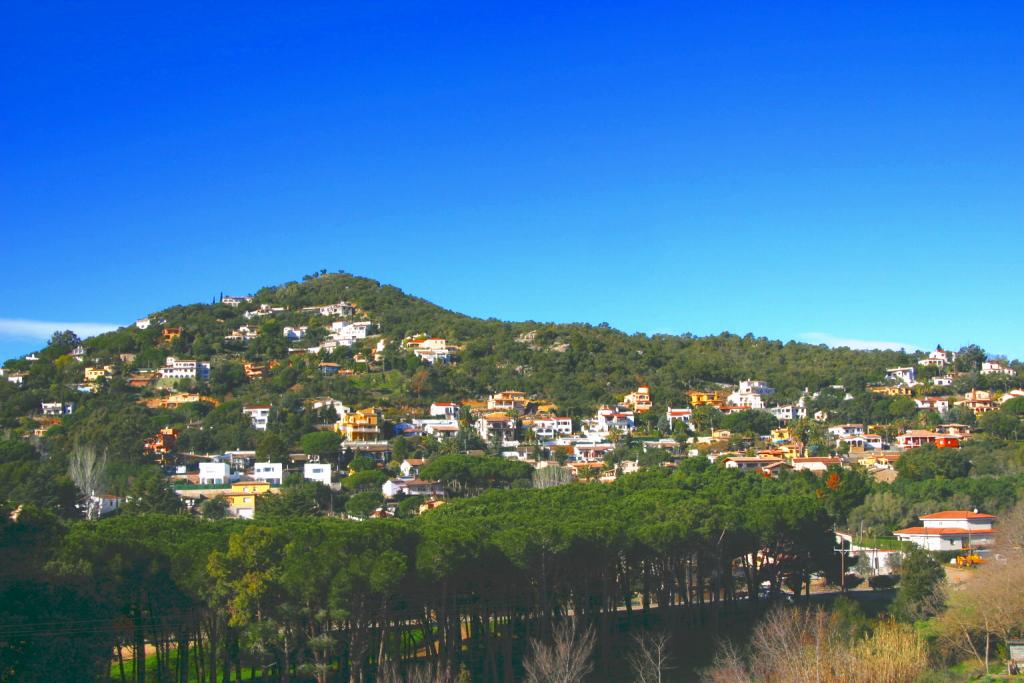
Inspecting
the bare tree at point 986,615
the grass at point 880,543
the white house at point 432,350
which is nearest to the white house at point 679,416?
the white house at point 432,350

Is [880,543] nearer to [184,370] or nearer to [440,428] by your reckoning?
[440,428]

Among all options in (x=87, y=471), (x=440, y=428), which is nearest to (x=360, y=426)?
(x=440, y=428)

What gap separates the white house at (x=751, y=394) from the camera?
94812 mm

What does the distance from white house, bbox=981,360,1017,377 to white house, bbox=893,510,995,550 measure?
55.0 metres

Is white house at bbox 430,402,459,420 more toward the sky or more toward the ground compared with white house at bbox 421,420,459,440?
more toward the sky

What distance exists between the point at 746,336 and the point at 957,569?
93726 millimetres

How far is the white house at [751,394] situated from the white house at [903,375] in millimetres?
11383

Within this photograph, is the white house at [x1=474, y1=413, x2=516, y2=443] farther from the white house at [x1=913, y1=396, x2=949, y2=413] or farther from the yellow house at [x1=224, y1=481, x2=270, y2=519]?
the white house at [x1=913, y1=396, x2=949, y2=413]

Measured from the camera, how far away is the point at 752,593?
3622 cm

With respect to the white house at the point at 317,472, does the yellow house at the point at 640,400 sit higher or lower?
higher

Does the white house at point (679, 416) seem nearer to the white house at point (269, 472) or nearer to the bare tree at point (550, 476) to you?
the bare tree at point (550, 476)

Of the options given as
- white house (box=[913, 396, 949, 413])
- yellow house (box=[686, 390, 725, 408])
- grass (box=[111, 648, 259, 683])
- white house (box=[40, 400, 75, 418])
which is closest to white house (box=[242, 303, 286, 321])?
white house (box=[40, 400, 75, 418])

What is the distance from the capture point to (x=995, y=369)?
10138cm

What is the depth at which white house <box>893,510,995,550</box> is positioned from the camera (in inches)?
1768
